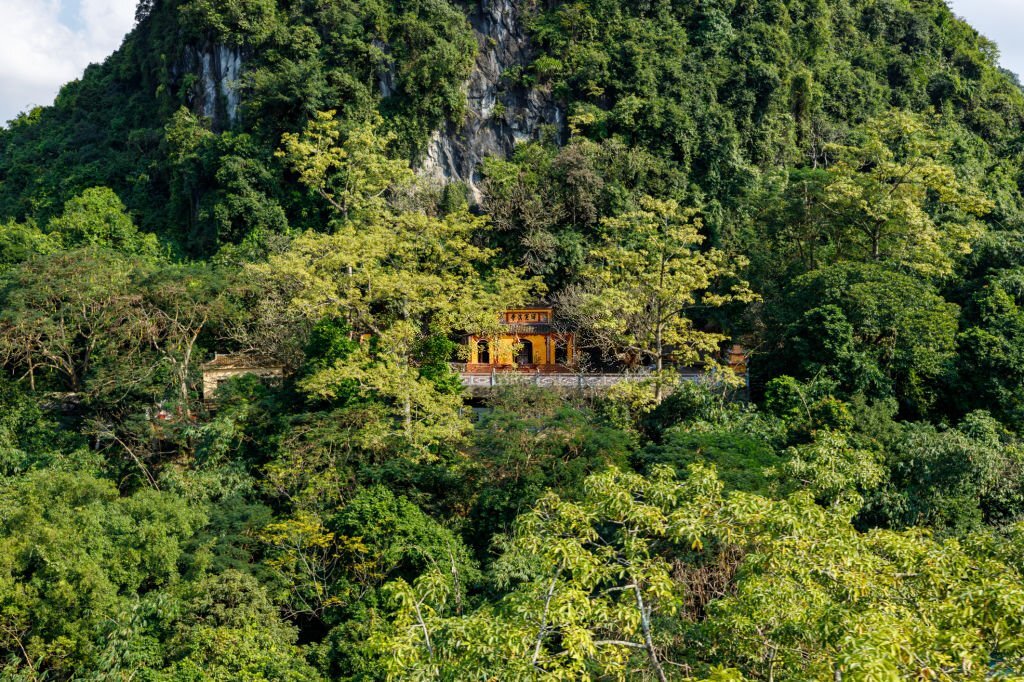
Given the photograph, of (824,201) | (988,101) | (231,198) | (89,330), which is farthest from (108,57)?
(988,101)

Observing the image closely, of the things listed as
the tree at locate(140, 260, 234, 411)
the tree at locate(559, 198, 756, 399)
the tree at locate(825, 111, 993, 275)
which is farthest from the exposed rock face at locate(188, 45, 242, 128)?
the tree at locate(825, 111, 993, 275)

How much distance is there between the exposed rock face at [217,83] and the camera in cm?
3522

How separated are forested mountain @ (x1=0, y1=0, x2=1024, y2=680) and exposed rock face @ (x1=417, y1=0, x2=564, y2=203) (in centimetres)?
14

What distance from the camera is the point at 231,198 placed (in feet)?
104

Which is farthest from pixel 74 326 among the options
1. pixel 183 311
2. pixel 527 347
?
pixel 527 347

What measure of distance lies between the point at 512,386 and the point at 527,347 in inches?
302

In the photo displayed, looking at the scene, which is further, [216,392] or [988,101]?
[988,101]

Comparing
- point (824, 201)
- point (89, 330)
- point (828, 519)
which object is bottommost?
point (828, 519)

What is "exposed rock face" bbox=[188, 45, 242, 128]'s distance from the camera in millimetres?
35219

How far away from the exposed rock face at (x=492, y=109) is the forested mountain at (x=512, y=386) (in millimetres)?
141

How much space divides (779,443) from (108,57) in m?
47.7

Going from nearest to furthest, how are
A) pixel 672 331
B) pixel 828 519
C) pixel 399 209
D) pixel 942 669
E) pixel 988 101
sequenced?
pixel 942 669 < pixel 828 519 < pixel 672 331 < pixel 399 209 < pixel 988 101

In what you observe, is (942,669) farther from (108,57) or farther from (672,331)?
(108,57)

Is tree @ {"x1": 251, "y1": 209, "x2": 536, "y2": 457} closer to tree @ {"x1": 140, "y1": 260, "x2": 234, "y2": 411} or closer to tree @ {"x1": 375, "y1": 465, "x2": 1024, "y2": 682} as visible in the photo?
tree @ {"x1": 140, "y1": 260, "x2": 234, "y2": 411}
